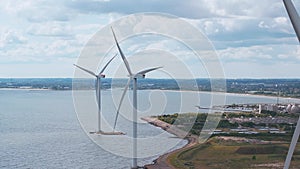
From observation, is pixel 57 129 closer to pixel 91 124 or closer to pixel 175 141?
pixel 91 124

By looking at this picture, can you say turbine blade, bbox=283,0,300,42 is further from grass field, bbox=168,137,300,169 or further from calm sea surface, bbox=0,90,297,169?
calm sea surface, bbox=0,90,297,169

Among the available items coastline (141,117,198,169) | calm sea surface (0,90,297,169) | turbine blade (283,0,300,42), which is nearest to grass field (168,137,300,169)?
coastline (141,117,198,169)

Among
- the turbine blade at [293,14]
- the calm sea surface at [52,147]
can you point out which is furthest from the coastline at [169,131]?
the turbine blade at [293,14]

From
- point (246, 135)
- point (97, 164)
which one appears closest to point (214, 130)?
point (246, 135)

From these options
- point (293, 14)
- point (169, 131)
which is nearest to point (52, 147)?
point (169, 131)

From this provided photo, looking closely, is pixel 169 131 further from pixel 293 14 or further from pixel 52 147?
pixel 293 14
